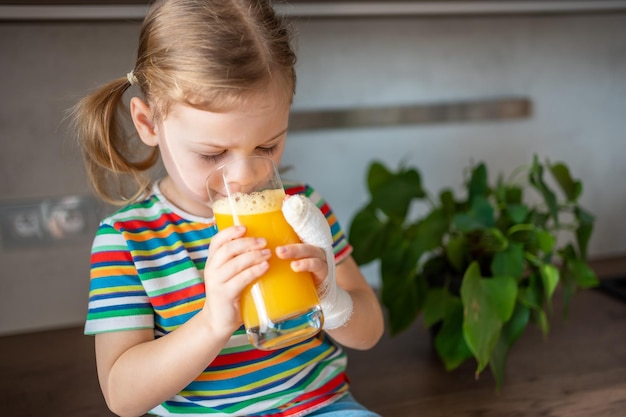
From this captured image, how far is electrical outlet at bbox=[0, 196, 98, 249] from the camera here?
119 centimetres

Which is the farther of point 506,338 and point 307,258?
point 506,338

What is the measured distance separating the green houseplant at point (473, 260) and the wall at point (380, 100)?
275 mm

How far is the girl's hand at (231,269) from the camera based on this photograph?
62 centimetres

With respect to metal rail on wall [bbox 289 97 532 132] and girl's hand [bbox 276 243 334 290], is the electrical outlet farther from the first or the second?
girl's hand [bbox 276 243 334 290]

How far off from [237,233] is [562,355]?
2.57 ft

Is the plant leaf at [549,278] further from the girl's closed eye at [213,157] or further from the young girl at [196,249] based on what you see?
the girl's closed eye at [213,157]

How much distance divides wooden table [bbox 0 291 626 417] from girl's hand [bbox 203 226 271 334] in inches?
17.3

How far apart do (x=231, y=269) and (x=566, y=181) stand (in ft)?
2.46

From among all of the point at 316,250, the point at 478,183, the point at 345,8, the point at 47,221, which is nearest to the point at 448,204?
the point at 478,183

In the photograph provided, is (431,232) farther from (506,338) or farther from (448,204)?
(506,338)

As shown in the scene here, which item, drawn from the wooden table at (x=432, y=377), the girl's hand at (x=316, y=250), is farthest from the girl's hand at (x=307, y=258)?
the wooden table at (x=432, y=377)

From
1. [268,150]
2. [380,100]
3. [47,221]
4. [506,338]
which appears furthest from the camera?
[380,100]

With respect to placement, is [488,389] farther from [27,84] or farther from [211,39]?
[27,84]

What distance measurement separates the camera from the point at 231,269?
63cm
